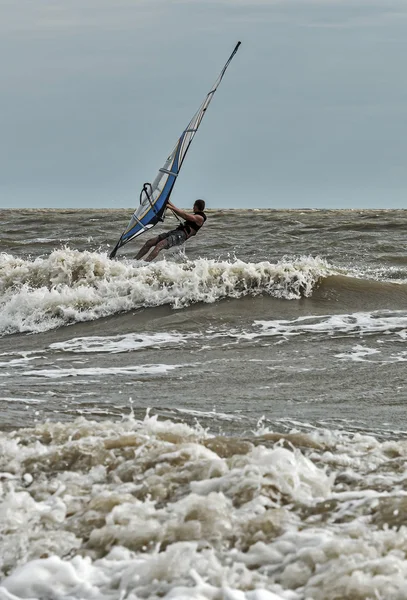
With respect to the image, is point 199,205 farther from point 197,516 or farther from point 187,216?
point 197,516

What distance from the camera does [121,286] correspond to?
12883mm

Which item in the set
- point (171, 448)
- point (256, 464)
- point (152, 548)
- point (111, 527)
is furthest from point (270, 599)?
point (171, 448)

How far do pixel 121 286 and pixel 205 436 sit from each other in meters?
8.01

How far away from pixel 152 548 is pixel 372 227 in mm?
20414

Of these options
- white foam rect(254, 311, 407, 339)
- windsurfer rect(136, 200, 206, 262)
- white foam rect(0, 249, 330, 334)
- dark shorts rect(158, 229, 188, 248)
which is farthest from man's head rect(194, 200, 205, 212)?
white foam rect(254, 311, 407, 339)

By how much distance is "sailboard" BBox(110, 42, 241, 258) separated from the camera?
13.0 meters

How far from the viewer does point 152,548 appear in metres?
3.61

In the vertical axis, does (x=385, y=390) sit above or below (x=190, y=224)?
below

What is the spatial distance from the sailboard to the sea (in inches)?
31.3

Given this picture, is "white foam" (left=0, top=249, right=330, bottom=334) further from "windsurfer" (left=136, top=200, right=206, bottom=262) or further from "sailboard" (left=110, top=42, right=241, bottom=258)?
"sailboard" (left=110, top=42, right=241, bottom=258)

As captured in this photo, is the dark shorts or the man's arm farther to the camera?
the dark shorts

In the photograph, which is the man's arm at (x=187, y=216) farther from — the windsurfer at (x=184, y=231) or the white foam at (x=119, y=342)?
the white foam at (x=119, y=342)

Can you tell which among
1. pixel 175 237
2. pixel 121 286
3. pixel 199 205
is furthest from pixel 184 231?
pixel 121 286

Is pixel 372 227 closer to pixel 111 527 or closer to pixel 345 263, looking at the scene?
pixel 345 263
